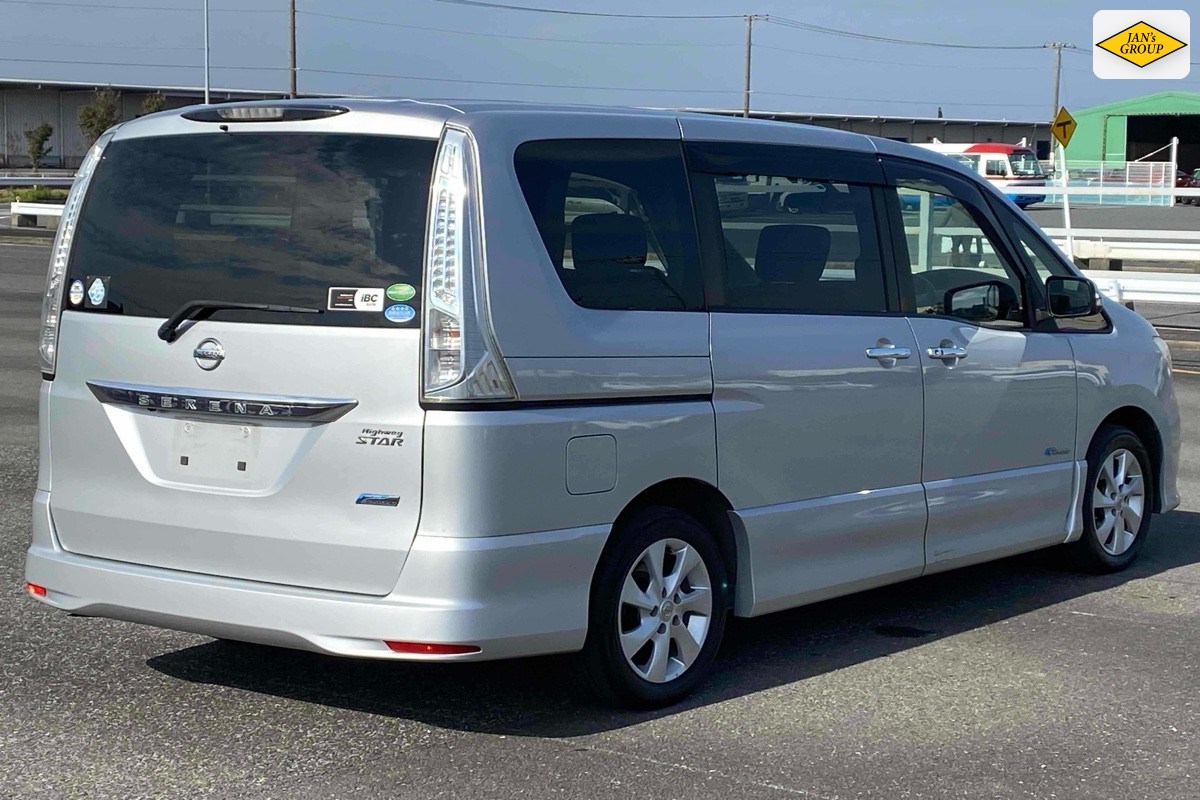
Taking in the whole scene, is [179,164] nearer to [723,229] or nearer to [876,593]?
[723,229]

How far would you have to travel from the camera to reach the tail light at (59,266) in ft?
17.2

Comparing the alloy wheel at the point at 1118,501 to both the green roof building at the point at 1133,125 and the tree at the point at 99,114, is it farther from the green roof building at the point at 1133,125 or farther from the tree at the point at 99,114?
the green roof building at the point at 1133,125

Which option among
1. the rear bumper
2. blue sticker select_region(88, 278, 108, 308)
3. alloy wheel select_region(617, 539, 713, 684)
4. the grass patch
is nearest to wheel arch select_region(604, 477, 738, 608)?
alloy wheel select_region(617, 539, 713, 684)

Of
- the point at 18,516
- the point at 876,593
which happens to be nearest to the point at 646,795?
the point at 876,593

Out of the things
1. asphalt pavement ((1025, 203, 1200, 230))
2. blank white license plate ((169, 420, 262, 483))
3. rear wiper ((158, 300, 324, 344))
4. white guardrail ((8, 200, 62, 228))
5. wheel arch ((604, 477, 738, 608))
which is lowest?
wheel arch ((604, 477, 738, 608))

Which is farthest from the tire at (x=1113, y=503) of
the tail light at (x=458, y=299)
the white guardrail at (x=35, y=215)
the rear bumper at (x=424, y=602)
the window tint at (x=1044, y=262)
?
the white guardrail at (x=35, y=215)

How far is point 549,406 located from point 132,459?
1343mm

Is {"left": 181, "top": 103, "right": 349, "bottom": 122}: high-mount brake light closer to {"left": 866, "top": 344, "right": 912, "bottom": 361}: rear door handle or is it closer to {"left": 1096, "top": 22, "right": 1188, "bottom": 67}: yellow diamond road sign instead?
{"left": 866, "top": 344, "right": 912, "bottom": 361}: rear door handle

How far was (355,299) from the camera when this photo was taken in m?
4.64

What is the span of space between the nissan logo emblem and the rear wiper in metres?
0.09

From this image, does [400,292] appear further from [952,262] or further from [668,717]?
[952,262]

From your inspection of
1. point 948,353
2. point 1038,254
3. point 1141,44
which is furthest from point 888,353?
point 1141,44

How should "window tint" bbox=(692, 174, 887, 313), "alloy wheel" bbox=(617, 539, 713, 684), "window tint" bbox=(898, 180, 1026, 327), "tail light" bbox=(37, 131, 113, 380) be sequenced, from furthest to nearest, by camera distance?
"window tint" bbox=(898, 180, 1026, 327) → "window tint" bbox=(692, 174, 887, 313) → "tail light" bbox=(37, 131, 113, 380) → "alloy wheel" bbox=(617, 539, 713, 684)

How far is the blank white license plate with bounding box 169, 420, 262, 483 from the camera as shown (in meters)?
4.79
